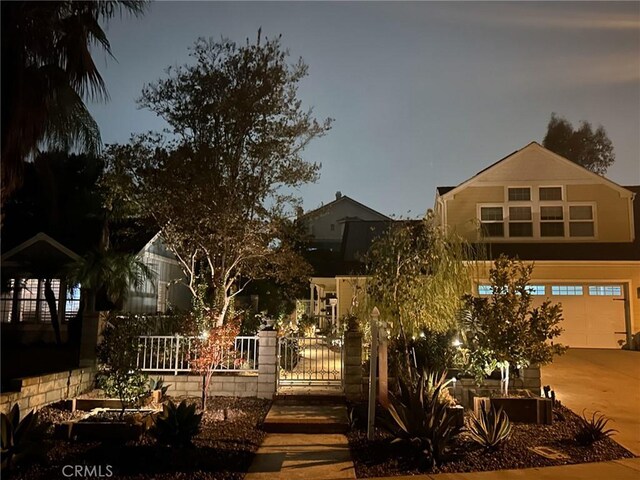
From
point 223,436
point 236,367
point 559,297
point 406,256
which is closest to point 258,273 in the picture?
point 236,367

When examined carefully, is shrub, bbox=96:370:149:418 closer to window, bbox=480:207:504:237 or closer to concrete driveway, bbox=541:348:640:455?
concrete driveway, bbox=541:348:640:455

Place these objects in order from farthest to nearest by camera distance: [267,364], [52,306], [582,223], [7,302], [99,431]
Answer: [582,223]
[7,302]
[52,306]
[267,364]
[99,431]

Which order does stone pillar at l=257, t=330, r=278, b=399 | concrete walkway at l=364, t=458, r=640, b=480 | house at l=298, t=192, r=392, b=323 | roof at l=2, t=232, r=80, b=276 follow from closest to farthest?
concrete walkway at l=364, t=458, r=640, b=480, stone pillar at l=257, t=330, r=278, b=399, roof at l=2, t=232, r=80, b=276, house at l=298, t=192, r=392, b=323

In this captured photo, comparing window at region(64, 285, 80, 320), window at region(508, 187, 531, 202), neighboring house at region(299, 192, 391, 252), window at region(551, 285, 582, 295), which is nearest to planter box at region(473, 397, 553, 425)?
window at region(551, 285, 582, 295)

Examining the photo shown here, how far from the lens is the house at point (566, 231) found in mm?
16719

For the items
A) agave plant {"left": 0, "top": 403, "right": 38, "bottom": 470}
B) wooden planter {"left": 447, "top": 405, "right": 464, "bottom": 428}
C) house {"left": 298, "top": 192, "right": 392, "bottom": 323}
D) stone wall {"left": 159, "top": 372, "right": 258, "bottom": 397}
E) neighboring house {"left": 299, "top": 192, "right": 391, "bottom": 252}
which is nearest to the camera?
agave plant {"left": 0, "top": 403, "right": 38, "bottom": 470}

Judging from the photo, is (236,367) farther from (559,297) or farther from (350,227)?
(350,227)

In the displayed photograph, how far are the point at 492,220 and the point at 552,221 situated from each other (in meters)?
2.02

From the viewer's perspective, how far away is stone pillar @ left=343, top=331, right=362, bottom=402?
9492mm

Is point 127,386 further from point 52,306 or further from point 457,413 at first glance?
point 52,306

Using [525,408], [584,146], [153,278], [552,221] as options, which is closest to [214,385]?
[525,408]

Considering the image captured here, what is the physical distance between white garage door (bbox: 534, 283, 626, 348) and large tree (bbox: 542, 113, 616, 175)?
15813 millimetres

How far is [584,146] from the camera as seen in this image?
102ft

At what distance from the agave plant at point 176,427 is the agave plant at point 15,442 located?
145 centimetres
